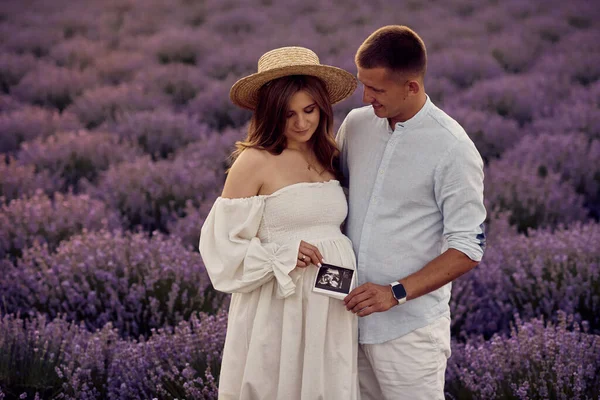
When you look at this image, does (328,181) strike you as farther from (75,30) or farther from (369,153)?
(75,30)

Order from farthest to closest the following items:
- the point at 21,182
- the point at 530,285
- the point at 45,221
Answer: the point at 21,182
the point at 45,221
the point at 530,285

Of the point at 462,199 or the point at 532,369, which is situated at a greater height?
the point at 462,199

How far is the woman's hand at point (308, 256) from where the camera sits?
2158mm

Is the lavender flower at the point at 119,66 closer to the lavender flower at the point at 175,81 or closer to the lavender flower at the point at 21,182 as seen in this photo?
the lavender flower at the point at 175,81

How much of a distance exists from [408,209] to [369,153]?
0.80 feet

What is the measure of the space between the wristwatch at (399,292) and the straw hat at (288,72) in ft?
2.48

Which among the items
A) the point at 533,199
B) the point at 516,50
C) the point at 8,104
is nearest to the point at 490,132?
the point at 533,199

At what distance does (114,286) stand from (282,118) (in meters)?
1.74

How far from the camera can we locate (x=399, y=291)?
2.06 metres

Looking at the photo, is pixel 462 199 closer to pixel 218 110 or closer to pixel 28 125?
pixel 218 110

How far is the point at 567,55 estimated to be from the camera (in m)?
7.92

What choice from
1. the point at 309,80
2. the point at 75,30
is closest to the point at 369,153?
the point at 309,80

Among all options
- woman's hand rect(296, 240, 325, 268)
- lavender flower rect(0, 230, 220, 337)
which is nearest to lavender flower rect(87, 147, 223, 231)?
lavender flower rect(0, 230, 220, 337)

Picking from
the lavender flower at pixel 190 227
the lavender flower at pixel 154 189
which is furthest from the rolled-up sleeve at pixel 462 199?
the lavender flower at pixel 154 189
